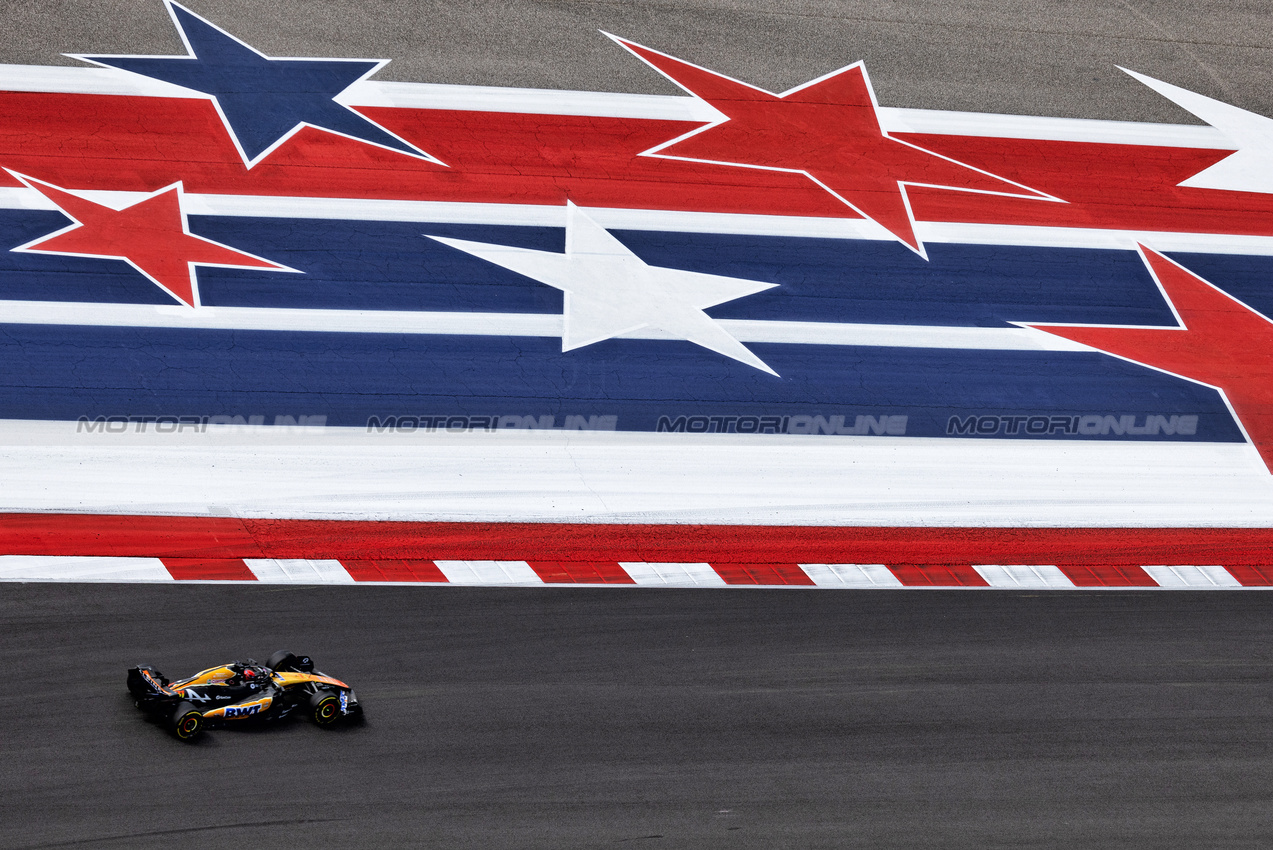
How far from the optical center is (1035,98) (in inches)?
549

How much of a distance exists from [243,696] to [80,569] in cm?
223

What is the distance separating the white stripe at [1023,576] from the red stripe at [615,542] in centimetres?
8

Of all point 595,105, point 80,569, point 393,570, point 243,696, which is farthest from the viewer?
point 595,105

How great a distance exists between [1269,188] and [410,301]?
10.1m

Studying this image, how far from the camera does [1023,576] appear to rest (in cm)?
1054

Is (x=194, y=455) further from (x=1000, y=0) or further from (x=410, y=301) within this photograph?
(x=1000, y=0)

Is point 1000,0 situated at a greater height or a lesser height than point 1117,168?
greater

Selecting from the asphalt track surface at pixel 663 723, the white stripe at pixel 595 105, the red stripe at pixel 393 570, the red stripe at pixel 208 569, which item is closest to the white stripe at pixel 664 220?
the white stripe at pixel 595 105

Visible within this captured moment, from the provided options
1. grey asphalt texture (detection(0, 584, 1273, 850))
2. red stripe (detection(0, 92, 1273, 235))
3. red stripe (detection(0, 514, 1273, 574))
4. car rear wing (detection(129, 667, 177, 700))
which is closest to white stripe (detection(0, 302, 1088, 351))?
red stripe (detection(0, 92, 1273, 235))

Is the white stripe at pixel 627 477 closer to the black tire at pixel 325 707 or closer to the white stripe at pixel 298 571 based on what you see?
the white stripe at pixel 298 571

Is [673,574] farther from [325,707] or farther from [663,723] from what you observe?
[325,707]

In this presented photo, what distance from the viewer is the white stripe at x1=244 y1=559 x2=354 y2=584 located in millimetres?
9742

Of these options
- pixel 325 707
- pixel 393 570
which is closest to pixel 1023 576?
pixel 393 570

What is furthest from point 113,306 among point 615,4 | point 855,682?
point 855,682
